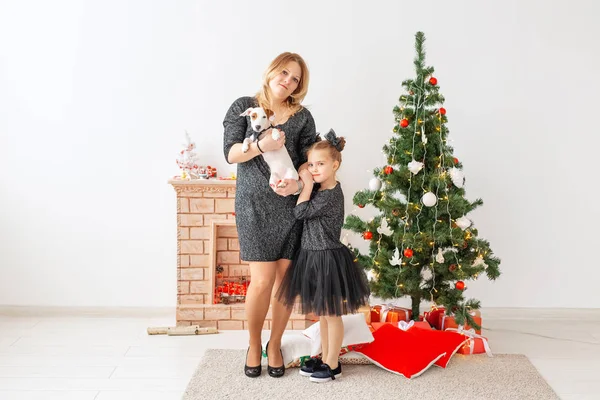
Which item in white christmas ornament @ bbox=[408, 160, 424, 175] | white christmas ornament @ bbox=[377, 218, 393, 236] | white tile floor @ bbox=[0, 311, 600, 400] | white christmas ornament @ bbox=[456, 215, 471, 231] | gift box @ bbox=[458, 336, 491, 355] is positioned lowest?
white tile floor @ bbox=[0, 311, 600, 400]

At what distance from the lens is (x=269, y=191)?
8.48ft

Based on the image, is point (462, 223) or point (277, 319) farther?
point (462, 223)

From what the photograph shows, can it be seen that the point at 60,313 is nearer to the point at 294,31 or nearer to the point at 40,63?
the point at 40,63

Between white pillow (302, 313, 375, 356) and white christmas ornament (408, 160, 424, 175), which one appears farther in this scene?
white christmas ornament (408, 160, 424, 175)

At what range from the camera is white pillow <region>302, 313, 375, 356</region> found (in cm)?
278

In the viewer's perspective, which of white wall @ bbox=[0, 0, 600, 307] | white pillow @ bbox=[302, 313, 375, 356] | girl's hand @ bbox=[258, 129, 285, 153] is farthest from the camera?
white wall @ bbox=[0, 0, 600, 307]

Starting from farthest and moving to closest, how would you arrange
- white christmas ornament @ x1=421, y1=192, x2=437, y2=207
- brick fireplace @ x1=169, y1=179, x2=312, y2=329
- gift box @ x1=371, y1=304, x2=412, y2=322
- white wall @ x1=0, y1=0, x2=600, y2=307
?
white wall @ x1=0, y1=0, x2=600, y2=307, brick fireplace @ x1=169, y1=179, x2=312, y2=329, gift box @ x1=371, y1=304, x2=412, y2=322, white christmas ornament @ x1=421, y1=192, x2=437, y2=207

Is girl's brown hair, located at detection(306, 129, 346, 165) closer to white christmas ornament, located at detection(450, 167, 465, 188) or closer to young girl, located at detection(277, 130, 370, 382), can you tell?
young girl, located at detection(277, 130, 370, 382)

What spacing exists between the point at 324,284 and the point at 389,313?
88cm

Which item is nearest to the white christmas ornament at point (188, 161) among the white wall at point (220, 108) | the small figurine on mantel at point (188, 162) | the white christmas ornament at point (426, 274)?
the small figurine on mantel at point (188, 162)

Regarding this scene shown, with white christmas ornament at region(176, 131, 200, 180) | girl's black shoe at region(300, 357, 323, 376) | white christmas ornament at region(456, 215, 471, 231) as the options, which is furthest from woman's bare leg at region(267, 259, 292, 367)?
white christmas ornament at region(176, 131, 200, 180)

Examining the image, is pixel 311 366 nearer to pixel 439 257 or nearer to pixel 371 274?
pixel 371 274

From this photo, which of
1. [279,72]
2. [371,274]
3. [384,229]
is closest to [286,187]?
[279,72]

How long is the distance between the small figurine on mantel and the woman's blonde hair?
0.98m
